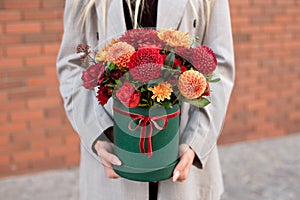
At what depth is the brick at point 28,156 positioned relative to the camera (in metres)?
3.82

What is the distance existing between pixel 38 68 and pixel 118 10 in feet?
7.77

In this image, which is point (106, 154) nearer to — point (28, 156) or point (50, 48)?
point (50, 48)

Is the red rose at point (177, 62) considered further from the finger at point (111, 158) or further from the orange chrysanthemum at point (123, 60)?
the finger at point (111, 158)

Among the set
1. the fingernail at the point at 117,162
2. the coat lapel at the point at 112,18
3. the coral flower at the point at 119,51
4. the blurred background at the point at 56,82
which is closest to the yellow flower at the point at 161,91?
the coral flower at the point at 119,51

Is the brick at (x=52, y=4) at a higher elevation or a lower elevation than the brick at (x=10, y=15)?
higher

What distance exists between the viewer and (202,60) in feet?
4.02

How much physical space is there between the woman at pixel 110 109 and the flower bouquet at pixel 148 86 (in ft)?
0.43

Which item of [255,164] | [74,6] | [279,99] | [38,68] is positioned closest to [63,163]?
[38,68]

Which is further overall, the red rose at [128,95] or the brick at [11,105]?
the brick at [11,105]

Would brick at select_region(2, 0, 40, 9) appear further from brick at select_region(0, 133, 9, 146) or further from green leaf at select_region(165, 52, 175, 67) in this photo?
green leaf at select_region(165, 52, 175, 67)

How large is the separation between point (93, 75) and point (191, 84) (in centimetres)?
27

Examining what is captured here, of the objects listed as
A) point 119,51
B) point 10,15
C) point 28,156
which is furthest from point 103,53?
point 28,156

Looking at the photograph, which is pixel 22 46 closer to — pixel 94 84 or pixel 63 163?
pixel 63 163

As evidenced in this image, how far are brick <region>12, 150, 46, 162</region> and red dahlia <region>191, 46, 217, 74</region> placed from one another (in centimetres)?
289
